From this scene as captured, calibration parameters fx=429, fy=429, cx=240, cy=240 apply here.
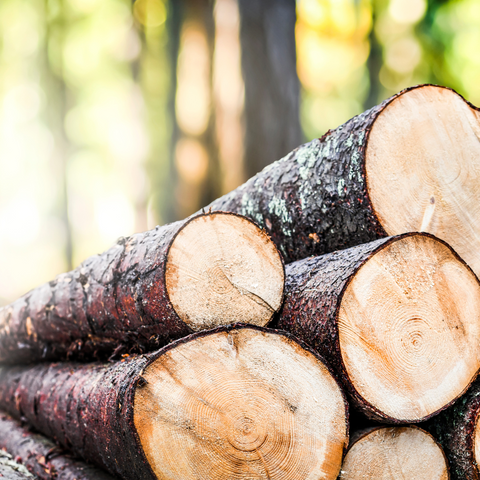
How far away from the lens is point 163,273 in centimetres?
134

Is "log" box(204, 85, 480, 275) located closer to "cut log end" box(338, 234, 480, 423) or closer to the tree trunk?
"cut log end" box(338, 234, 480, 423)

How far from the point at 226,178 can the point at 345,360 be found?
4034 millimetres

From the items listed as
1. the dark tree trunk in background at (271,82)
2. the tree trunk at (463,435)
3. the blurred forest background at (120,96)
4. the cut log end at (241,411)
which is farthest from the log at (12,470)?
the blurred forest background at (120,96)

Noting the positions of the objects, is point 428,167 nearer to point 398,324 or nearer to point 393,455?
point 398,324

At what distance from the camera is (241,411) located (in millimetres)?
1153

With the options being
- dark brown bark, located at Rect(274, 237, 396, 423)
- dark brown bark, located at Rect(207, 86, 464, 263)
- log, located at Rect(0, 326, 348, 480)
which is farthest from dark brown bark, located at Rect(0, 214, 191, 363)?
dark brown bark, located at Rect(207, 86, 464, 263)

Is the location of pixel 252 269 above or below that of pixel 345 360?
above

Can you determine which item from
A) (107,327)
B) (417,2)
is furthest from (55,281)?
(417,2)

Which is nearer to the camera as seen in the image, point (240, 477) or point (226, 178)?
point (240, 477)

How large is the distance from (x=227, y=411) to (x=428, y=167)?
1.18 metres

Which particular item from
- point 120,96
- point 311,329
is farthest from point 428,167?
point 120,96

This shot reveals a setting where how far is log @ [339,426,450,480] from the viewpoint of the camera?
1.35 metres

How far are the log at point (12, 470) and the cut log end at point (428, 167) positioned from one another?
5.88 feet

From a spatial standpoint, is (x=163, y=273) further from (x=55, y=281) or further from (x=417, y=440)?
(x=55, y=281)
